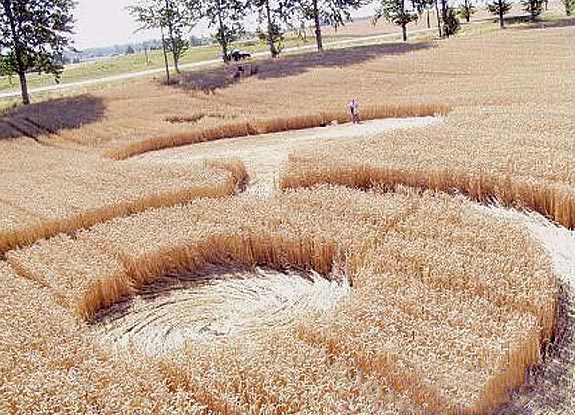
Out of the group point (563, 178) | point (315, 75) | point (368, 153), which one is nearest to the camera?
point (563, 178)

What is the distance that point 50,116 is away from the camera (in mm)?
31875

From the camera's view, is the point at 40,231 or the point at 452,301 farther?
the point at 40,231

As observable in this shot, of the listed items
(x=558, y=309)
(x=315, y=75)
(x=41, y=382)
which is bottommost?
(x=558, y=309)

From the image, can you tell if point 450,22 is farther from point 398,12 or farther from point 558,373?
point 558,373

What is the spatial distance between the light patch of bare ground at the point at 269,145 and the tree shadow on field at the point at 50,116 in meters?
8.05

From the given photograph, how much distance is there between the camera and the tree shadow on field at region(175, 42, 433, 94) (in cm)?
3650

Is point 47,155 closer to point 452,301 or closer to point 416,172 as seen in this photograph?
point 416,172

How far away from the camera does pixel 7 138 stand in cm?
2888

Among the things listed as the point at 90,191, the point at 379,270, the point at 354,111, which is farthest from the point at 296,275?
the point at 354,111

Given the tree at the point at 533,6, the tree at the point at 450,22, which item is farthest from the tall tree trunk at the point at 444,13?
the tree at the point at 533,6

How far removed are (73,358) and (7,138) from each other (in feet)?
81.9

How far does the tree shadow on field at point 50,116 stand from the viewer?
29.6m

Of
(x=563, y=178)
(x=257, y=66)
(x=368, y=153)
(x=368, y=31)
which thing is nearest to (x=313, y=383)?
(x=563, y=178)

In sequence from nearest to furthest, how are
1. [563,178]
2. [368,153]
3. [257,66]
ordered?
1. [563,178]
2. [368,153]
3. [257,66]
